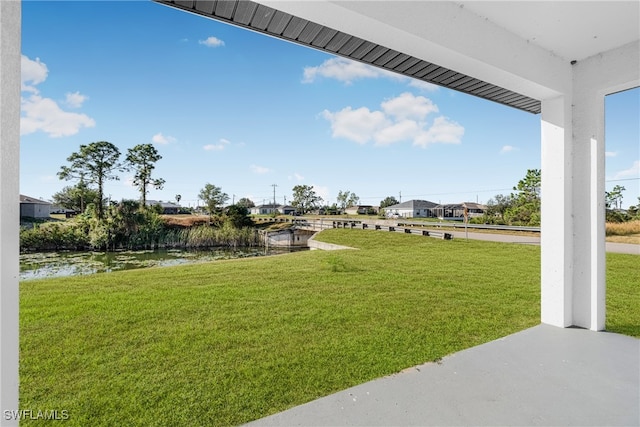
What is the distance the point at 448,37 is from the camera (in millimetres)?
1652

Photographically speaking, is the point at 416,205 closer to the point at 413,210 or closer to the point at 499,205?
the point at 413,210

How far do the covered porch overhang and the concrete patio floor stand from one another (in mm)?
729

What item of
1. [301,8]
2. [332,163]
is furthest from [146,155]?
[301,8]

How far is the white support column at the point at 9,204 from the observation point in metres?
0.80

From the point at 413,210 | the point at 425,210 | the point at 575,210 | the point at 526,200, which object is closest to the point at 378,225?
the point at 526,200

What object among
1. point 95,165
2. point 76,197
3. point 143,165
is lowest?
point 76,197

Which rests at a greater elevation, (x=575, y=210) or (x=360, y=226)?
(x=575, y=210)

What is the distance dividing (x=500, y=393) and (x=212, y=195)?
2014 cm

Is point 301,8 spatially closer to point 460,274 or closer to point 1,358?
point 1,358

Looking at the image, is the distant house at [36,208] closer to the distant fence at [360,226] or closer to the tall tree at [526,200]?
the distant fence at [360,226]

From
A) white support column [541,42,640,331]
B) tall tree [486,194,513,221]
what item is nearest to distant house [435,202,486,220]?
tall tree [486,194,513,221]

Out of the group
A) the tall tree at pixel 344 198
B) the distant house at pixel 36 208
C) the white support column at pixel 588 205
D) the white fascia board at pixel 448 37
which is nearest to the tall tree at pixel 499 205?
the white support column at pixel 588 205

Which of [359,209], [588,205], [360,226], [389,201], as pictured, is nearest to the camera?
[588,205]

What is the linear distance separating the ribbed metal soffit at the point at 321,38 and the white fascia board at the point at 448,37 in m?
0.17
